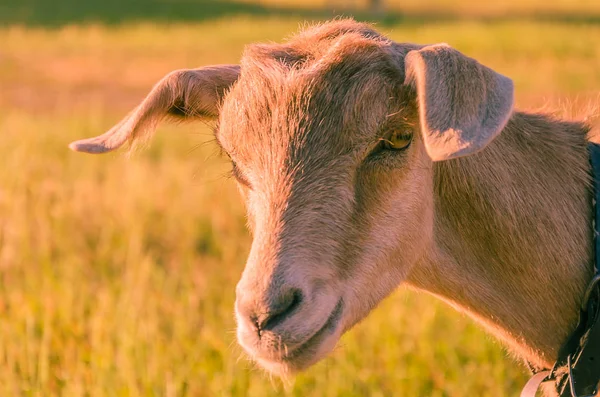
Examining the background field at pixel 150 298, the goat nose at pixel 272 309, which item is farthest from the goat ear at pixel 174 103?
the goat nose at pixel 272 309

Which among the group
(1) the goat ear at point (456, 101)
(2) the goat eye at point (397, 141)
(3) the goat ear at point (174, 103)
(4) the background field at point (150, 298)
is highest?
(1) the goat ear at point (456, 101)

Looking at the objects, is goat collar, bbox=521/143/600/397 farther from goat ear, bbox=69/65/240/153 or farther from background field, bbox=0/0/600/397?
goat ear, bbox=69/65/240/153

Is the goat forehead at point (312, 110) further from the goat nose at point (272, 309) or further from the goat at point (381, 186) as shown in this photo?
the goat nose at point (272, 309)

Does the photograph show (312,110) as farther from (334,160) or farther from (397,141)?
(397,141)

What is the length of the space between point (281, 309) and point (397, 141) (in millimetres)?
852

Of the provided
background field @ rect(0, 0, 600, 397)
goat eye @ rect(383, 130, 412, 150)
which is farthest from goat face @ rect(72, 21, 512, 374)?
background field @ rect(0, 0, 600, 397)

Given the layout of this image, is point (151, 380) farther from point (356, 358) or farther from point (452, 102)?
point (452, 102)

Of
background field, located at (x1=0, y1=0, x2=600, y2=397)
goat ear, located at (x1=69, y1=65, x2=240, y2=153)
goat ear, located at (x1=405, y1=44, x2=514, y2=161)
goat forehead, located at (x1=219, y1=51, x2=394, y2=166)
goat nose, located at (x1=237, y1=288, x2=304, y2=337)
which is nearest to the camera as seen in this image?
goat ear, located at (x1=405, y1=44, x2=514, y2=161)

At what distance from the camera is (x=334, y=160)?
323 cm

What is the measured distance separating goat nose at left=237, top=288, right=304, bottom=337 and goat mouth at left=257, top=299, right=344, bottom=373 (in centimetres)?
12

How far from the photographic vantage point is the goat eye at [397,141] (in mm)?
3326

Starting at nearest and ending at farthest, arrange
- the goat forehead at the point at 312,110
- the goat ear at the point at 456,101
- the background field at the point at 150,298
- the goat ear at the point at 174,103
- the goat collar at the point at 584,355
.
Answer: the goat ear at the point at 456,101
the goat forehead at the point at 312,110
the goat collar at the point at 584,355
the goat ear at the point at 174,103
the background field at the point at 150,298

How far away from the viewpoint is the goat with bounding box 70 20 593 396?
2.96 m

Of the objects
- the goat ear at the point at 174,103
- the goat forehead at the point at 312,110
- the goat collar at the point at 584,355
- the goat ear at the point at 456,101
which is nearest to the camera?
the goat ear at the point at 456,101
